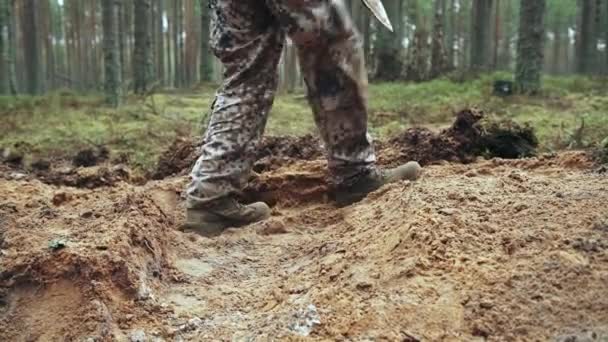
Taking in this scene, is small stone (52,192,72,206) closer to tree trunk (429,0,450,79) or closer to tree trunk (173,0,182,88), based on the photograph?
tree trunk (429,0,450,79)

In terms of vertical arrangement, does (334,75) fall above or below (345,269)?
above

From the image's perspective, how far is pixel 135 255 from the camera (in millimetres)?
2113

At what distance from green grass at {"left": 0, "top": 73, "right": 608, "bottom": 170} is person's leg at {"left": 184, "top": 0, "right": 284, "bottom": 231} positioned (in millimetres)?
2531

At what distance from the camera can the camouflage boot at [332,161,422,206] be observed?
117 inches

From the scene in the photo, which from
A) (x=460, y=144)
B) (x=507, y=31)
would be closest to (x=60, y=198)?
(x=460, y=144)

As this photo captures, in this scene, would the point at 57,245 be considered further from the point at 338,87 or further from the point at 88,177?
the point at 88,177

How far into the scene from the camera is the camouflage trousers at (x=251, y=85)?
2.74 meters

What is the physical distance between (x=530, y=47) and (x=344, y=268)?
27.8ft

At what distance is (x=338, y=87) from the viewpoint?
2.78m

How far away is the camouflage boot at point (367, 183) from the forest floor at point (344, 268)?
0.09 meters

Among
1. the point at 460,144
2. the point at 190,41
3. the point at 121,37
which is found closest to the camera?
the point at 460,144

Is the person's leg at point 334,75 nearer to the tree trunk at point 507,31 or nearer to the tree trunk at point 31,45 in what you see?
the tree trunk at point 31,45

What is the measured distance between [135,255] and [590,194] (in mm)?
1440

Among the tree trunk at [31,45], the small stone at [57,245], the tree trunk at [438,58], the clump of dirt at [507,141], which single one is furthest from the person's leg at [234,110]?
the tree trunk at [31,45]
